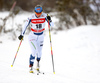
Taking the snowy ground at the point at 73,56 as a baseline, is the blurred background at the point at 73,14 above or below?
above

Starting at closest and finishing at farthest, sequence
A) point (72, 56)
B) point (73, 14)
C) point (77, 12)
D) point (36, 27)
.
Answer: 1. point (36, 27)
2. point (72, 56)
3. point (77, 12)
4. point (73, 14)

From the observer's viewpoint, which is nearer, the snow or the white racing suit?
the white racing suit

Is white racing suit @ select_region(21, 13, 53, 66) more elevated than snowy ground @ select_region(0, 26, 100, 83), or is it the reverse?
white racing suit @ select_region(21, 13, 53, 66)

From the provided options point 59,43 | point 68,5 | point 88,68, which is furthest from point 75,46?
point 68,5

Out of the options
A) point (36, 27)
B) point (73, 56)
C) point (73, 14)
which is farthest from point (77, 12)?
point (36, 27)

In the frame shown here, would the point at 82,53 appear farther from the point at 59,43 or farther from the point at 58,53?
the point at 59,43

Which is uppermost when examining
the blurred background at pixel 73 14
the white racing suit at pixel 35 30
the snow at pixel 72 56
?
the blurred background at pixel 73 14

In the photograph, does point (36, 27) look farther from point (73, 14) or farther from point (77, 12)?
point (73, 14)

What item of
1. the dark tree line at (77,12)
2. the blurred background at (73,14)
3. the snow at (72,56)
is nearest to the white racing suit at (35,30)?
the snow at (72,56)

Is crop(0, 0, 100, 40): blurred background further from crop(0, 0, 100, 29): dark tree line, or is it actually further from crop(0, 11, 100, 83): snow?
crop(0, 11, 100, 83): snow

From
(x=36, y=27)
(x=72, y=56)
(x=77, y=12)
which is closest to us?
(x=36, y=27)

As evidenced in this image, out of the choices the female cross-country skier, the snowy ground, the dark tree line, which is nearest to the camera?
the female cross-country skier

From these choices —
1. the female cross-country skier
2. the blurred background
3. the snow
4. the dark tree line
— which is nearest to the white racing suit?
the female cross-country skier

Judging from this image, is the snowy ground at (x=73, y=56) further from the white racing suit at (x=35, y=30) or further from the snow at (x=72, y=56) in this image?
the white racing suit at (x=35, y=30)
